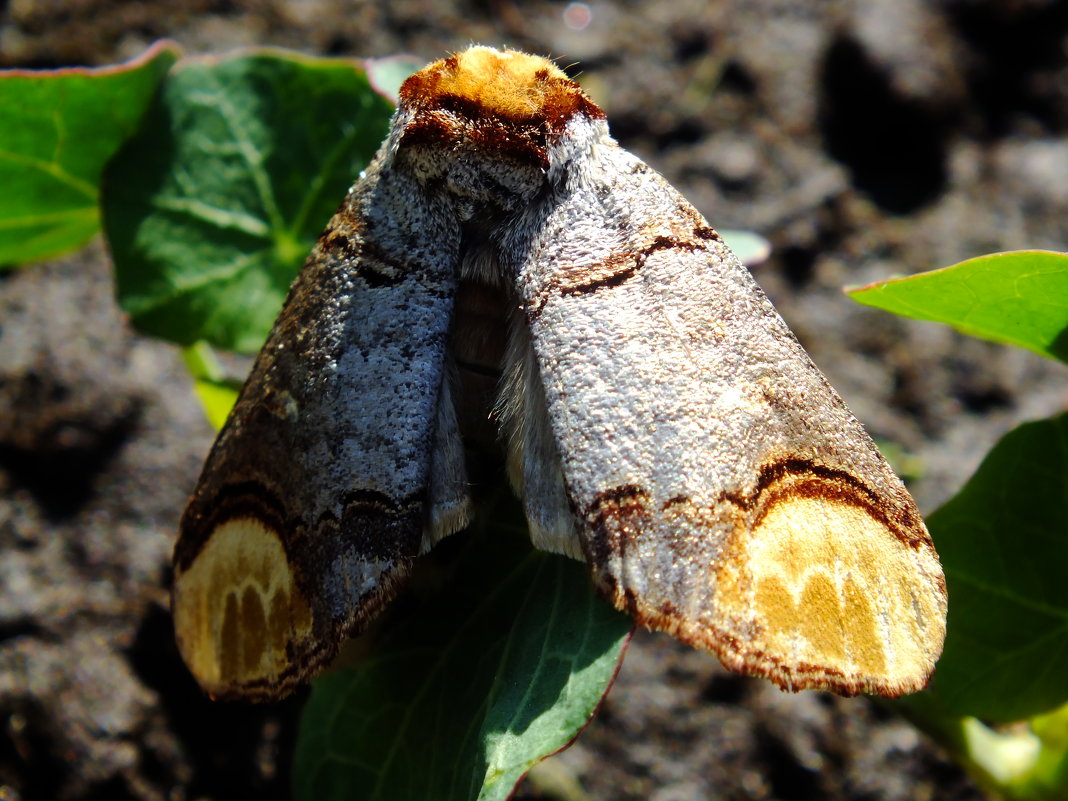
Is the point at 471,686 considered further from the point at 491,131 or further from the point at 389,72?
the point at 389,72

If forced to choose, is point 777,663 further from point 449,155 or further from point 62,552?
point 62,552

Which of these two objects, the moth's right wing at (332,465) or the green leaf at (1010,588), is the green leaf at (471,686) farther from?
the green leaf at (1010,588)

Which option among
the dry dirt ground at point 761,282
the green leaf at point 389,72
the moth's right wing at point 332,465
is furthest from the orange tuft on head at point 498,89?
the dry dirt ground at point 761,282

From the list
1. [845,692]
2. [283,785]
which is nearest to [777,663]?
[845,692]

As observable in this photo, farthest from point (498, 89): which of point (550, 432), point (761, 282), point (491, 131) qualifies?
point (761, 282)

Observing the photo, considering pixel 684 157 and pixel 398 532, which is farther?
pixel 684 157

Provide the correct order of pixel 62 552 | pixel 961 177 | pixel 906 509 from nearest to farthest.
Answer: pixel 906 509 < pixel 62 552 < pixel 961 177
